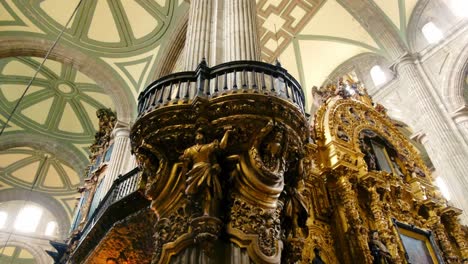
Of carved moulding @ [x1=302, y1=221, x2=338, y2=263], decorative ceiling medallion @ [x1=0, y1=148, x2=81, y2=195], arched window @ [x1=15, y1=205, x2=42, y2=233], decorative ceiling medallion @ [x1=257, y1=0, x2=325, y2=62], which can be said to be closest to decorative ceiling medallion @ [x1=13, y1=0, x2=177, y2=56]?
decorative ceiling medallion @ [x1=257, y1=0, x2=325, y2=62]

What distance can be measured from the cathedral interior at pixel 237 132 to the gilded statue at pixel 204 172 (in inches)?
0.6

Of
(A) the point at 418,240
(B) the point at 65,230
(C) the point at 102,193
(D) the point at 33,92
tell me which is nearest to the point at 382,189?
(A) the point at 418,240

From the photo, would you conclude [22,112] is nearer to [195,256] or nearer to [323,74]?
[323,74]

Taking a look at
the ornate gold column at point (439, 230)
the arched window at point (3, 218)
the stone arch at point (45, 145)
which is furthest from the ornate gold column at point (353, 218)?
the arched window at point (3, 218)

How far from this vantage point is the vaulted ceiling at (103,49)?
38.1ft

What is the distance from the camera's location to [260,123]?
3.51 meters

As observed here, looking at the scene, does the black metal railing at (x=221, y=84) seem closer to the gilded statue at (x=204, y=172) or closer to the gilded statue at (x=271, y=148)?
the gilded statue at (x=271, y=148)

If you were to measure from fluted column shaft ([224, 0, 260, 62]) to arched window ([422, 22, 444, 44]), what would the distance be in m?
8.68

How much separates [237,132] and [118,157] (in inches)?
290

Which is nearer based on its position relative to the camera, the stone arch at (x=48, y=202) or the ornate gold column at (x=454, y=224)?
the ornate gold column at (x=454, y=224)

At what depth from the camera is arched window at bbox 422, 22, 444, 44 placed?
11.8 meters

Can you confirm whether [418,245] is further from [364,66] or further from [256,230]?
[364,66]

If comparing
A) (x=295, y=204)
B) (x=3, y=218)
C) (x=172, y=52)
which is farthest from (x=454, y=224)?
(x=3, y=218)

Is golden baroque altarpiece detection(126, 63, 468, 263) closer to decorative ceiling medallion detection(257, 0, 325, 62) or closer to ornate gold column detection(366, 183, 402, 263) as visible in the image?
ornate gold column detection(366, 183, 402, 263)
